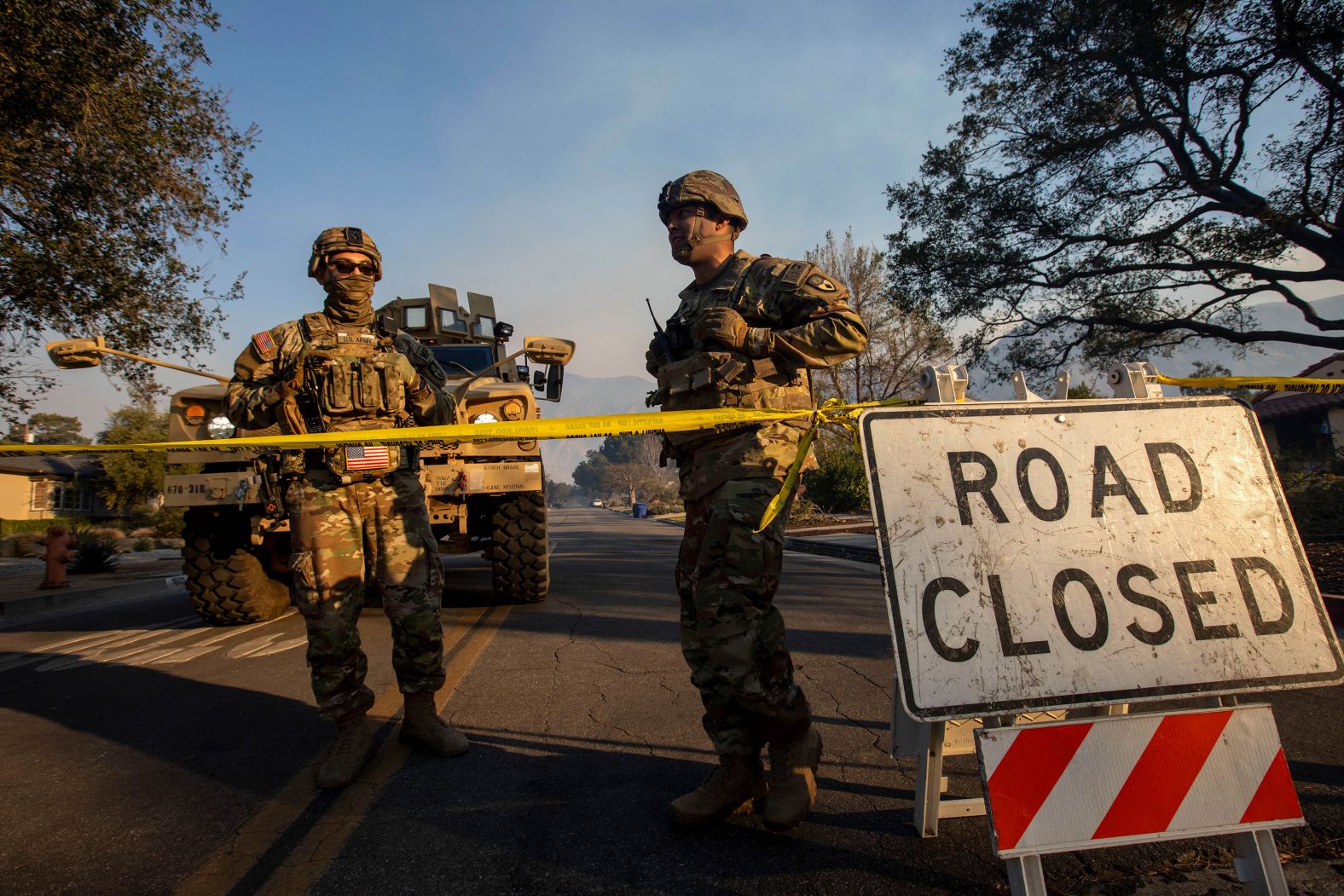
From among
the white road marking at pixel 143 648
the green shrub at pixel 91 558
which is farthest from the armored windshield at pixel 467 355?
the green shrub at pixel 91 558

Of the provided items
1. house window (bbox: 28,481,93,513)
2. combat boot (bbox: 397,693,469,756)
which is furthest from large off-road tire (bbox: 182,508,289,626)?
house window (bbox: 28,481,93,513)

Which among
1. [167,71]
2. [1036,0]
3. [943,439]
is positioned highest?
[1036,0]

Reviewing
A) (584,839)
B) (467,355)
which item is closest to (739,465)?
(584,839)

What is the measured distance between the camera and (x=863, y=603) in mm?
6840

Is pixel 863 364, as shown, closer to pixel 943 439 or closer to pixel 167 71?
pixel 167 71

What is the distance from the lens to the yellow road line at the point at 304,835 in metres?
2.15

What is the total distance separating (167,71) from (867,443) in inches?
424

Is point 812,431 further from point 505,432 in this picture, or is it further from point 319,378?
point 319,378

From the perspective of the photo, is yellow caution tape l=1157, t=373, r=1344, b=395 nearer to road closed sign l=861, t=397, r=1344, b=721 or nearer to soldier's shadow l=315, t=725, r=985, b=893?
road closed sign l=861, t=397, r=1344, b=721

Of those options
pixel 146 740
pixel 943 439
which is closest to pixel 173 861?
pixel 146 740

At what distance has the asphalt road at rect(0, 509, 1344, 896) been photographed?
83.0 inches

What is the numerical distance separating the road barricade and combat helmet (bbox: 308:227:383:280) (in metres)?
2.54

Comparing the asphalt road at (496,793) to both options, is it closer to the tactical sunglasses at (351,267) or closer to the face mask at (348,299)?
the face mask at (348,299)

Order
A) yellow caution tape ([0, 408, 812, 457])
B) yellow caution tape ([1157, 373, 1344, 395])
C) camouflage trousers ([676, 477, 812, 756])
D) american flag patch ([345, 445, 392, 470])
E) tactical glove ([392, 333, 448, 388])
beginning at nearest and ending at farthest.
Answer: camouflage trousers ([676, 477, 812, 756]), yellow caution tape ([0, 408, 812, 457]), yellow caution tape ([1157, 373, 1344, 395]), american flag patch ([345, 445, 392, 470]), tactical glove ([392, 333, 448, 388])
